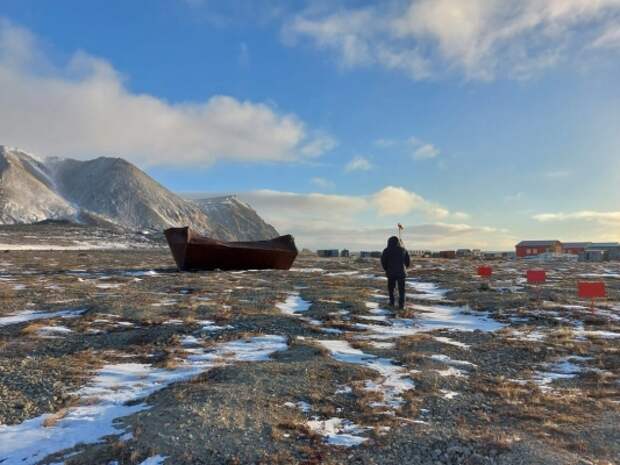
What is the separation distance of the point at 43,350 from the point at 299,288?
1255 centimetres

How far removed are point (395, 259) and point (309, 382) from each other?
8740 millimetres

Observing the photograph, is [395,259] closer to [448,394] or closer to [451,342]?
[451,342]

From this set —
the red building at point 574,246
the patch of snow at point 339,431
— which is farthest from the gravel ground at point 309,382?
the red building at point 574,246

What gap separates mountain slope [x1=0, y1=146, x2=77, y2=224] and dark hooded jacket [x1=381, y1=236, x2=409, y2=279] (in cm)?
13795

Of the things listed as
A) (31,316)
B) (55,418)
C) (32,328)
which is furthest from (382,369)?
(31,316)

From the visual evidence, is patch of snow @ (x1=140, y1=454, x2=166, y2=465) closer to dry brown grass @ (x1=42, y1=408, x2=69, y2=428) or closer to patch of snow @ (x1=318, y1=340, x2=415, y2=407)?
dry brown grass @ (x1=42, y1=408, x2=69, y2=428)

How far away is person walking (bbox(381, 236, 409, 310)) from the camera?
15.7 metres

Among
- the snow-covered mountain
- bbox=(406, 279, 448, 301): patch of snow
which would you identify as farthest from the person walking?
the snow-covered mountain

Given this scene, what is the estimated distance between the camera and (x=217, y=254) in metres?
29.0

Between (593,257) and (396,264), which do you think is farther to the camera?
(593,257)

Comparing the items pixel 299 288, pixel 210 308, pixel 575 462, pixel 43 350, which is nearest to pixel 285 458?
pixel 575 462

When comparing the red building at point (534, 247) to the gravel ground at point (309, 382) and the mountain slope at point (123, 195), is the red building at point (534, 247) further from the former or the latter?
the mountain slope at point (123, 195)

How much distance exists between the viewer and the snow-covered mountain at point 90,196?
140 meters

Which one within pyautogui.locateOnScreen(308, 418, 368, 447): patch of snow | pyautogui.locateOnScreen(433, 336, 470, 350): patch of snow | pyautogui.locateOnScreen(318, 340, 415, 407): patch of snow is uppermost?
pyautogui.locateOnScreen(433, 336, 470, 350): patch of snow
